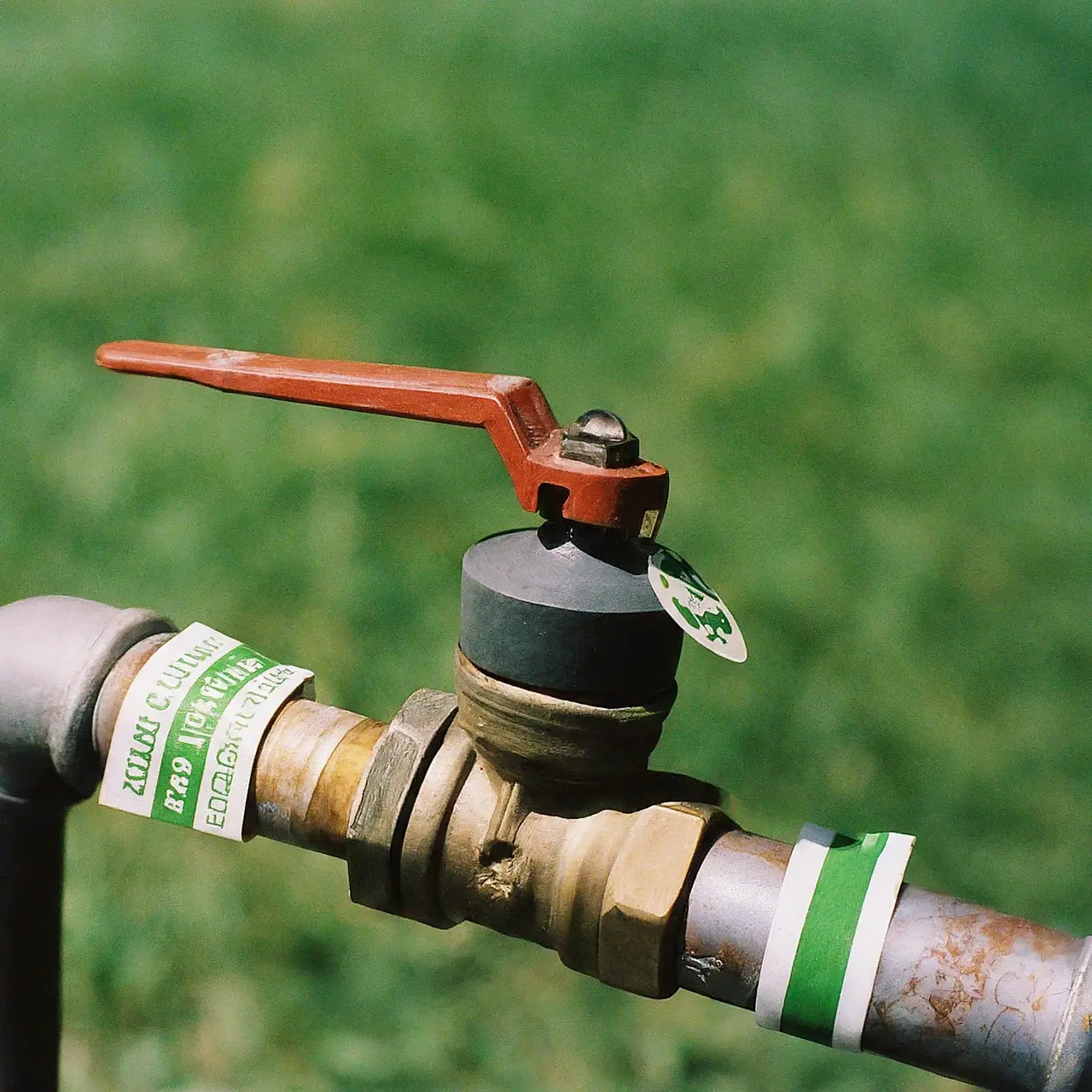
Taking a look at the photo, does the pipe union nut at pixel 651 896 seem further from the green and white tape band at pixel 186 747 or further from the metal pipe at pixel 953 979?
the green and white tape band at pixel 186 747

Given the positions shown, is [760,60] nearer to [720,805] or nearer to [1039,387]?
[1039,387]

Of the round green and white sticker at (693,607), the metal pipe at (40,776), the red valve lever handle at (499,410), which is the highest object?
the red valve lever handle at (499,410)

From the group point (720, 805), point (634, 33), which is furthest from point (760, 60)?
point (720, 805)

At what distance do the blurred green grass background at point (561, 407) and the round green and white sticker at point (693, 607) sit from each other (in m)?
1.01

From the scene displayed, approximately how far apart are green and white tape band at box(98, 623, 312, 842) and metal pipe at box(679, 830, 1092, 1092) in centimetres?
30

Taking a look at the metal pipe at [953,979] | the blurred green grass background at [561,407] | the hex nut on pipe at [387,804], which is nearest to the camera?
the metal pipe at [953,979]

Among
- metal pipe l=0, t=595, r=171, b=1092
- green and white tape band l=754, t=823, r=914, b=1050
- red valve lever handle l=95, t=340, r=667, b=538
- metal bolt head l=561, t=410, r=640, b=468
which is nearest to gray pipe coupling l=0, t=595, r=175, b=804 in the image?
metal pipe l=0, t=595, r=171, b=1092

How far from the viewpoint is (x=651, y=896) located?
723 mm

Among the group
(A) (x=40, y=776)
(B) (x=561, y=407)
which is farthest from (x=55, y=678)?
(B) (x=561, y=407)

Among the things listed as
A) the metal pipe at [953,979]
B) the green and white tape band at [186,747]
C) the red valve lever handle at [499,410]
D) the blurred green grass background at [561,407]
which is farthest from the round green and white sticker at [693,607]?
the blurred green grass background at [561,407]

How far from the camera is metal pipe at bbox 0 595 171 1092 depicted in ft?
2.75

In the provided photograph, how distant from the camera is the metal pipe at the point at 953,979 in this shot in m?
0.65

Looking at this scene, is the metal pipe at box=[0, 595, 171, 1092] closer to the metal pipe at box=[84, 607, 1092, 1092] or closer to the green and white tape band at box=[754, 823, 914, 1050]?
the metal pipe at box=[84, 607, 1092, 1092]

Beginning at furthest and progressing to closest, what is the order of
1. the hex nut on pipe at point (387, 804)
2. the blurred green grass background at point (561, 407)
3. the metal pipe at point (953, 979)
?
the blurred green grass background at point (561, 407) < the hex nut on pipe at point (387, 804) < the metal pipe at point (953, 979)
